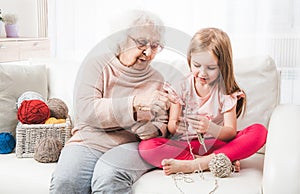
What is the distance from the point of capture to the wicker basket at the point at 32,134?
1798 millimetres

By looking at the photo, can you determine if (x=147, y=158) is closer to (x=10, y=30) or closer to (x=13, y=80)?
(x=13, y=80)

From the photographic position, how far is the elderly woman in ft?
4.93

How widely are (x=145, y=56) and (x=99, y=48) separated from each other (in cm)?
20

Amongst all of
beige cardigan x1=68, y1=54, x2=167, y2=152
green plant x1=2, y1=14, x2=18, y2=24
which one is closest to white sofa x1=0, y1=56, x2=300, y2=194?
beige cardigan x1=68, y1=54, x2=167, y2=152

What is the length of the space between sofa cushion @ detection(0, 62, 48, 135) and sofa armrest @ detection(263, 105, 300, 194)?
1033 mm

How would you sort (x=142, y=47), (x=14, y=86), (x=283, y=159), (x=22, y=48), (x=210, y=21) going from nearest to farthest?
(x=283, y=159), (x=142, y=47), (x=14, y=86), (x=22, y=48), (x=210, y=21)

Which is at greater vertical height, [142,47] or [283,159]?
[142,47]

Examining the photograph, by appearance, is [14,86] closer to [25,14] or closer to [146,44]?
[146,44]

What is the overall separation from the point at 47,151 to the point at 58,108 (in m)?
0.23

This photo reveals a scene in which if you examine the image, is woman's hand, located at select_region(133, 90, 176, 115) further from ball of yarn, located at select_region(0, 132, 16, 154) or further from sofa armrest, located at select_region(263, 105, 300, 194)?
ball of yarn, located at select_region(0, 132, 16, 154)

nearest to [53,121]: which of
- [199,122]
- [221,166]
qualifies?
[199,122]

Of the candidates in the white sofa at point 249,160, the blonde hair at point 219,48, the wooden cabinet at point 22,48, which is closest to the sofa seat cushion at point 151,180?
the white sofa at point 249,160

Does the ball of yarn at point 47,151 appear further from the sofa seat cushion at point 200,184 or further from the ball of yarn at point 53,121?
the sofa seat cushion at point 200,184

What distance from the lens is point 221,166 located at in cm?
148
